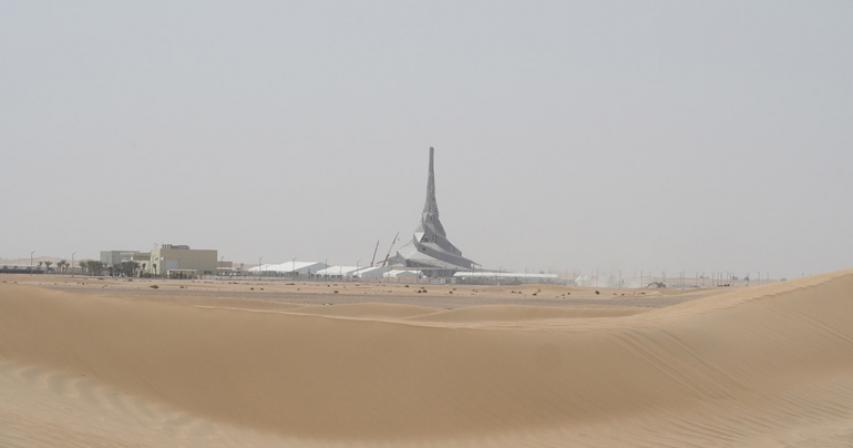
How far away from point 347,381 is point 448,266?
425 ft

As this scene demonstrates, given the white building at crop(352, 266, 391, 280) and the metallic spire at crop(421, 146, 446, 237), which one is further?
the metallic spire at crop(421, 146, 446, 237)

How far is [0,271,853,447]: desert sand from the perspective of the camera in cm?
1090

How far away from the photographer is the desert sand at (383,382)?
35.8ft

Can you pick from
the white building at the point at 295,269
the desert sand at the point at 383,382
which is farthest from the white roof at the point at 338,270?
the desert sand at the point at 383,382

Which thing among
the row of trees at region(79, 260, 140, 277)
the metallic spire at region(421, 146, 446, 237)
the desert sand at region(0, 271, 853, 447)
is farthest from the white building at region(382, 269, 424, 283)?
the desert sand at region(0, 271, 853, 447)

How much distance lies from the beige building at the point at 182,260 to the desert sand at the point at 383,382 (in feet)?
315

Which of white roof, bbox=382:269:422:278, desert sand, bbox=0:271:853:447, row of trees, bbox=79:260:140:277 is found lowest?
desert sand, bbox=0:271:853:447

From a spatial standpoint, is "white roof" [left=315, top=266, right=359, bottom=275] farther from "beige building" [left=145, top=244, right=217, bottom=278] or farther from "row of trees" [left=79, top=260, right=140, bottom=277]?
"row of trees" [left=79, top=260, right=140, bottom=277]

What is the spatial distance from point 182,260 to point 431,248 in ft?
157

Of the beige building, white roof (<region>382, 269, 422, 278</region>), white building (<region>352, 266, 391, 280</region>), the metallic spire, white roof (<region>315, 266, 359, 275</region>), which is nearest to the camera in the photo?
the beige building

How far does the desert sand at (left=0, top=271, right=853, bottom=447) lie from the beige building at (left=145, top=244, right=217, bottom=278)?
96161mm

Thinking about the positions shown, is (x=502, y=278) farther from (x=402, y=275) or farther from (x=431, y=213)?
(x=431, y=213)

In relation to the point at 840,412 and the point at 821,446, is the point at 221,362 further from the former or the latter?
the point at 840,412

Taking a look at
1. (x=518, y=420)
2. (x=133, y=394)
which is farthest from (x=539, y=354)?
(x=133, y=394)
